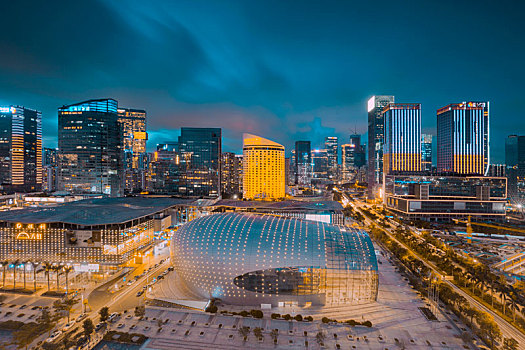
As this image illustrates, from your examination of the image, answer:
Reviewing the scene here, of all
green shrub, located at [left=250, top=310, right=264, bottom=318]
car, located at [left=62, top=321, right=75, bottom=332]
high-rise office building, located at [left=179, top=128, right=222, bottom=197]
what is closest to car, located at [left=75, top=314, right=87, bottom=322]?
car, located at [left=62, top=321, right=75, bottom=332]

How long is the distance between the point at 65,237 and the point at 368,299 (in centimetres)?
8066

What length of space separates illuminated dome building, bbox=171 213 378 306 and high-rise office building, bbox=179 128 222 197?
134 metres

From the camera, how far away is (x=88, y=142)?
553 ft

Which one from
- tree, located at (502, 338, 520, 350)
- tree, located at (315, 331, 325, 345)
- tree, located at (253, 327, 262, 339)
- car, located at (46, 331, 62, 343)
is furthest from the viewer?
tree, located at (253, 327, 262, 339)

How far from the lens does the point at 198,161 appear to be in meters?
194

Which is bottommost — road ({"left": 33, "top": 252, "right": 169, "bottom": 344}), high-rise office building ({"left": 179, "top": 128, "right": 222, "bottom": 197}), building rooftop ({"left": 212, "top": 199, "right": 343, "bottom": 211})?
road ({"left": 33, "top": 252, "right": 169, "bottom": 344})

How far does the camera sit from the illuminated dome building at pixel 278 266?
2197 inches

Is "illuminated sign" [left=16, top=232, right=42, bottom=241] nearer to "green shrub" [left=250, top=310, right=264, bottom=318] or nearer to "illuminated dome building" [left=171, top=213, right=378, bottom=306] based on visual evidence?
"illuminated dome building" [left=171, top=213, right=378, bottom=306]

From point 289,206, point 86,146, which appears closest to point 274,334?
point 289,206

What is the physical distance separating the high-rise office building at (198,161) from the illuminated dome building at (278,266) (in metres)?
134

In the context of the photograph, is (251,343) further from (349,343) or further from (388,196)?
(388,196)

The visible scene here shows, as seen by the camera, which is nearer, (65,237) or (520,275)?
(520,275)

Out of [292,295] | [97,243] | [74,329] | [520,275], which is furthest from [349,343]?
[97,243]

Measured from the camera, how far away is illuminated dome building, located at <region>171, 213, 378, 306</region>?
183 ft
